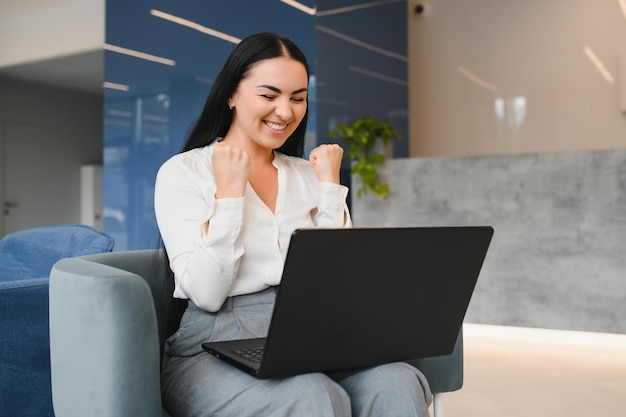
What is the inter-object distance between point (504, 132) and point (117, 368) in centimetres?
578

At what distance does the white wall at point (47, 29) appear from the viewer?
6.38m

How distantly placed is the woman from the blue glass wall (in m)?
2.95

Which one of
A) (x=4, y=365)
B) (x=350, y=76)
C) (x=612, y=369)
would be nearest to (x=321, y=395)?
(x=4, y=365)

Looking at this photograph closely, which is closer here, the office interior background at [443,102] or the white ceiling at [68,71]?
the office interior background at [443,102]

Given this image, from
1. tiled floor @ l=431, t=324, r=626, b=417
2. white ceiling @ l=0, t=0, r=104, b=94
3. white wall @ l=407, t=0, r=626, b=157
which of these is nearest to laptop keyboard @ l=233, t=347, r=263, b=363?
tiled floor @ l=431, t=324, r=626, b=417

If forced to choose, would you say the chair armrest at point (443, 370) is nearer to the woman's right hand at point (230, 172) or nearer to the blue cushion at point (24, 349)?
the woman's right hand at point (230, 172)

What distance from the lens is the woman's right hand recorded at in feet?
4.28

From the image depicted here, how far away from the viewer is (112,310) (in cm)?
107

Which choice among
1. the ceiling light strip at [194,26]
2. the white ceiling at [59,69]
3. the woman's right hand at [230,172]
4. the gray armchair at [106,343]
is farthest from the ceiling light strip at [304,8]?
the gray armchair at [106,343]

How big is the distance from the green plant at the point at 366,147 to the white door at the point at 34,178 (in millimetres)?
5532

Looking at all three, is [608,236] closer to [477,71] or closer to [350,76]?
[350,76]

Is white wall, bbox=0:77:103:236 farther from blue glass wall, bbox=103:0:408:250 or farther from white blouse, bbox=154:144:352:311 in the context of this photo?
white blouse, bbox=154:144:352:311

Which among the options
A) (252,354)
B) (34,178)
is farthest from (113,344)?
(34,178)

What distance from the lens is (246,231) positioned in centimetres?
142
